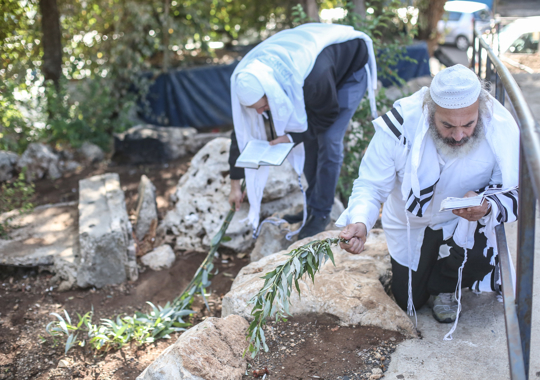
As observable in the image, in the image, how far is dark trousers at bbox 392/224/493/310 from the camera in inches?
95.7

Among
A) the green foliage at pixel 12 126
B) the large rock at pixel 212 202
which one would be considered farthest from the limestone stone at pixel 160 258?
the green foliage at pixel 12 126

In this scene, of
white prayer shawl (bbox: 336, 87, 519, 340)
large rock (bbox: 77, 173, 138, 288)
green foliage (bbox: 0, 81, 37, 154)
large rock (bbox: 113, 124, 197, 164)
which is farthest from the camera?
large rock (bbox: 113, 124, 197, 164)

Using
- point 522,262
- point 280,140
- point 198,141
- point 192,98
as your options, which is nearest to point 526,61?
point 198,141

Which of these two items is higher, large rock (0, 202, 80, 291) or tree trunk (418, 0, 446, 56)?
tree trunk (418, 0, 446, 56)

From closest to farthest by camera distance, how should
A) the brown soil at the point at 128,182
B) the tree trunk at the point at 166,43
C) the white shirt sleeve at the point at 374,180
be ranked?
the white shirt sleeve at the point at 374,180 < the brown soil at the point at 128,182 < the tree trunk at the point at 166,43

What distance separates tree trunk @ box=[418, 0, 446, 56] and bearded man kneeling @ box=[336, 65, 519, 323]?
32.3ft

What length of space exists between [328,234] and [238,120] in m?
0.98

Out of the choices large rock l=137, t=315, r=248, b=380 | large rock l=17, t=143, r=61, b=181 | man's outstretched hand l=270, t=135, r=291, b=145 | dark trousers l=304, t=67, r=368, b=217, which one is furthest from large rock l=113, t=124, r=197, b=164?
→ large rock l=137, t=315, r=248, b=380

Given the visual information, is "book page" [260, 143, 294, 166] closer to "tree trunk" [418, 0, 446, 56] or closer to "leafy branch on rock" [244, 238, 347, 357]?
"leafy branch on rock" [244, 238, 347, 357]

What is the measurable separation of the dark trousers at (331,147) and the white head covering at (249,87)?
0.74 m

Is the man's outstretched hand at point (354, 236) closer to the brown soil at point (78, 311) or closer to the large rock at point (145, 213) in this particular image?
the brown soil at point (78, 311)

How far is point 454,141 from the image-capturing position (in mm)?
2229

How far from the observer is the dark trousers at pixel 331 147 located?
139 inches

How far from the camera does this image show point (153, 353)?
9.49ft
